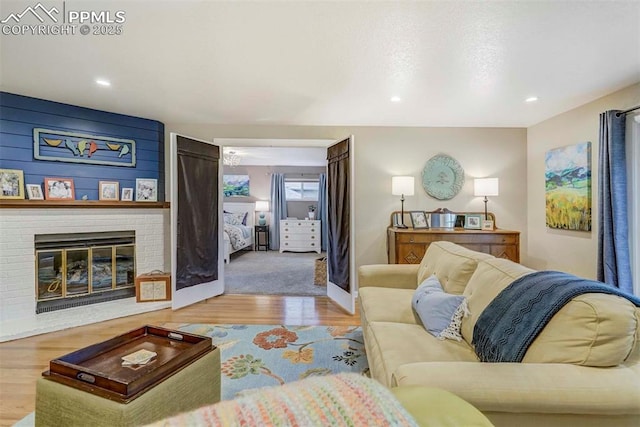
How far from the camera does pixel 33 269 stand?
121 inches

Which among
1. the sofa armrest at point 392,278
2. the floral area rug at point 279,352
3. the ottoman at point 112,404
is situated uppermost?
the sofa armrest at point 392,278

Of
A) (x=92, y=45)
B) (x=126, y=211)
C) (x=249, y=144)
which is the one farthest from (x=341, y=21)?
(x=126, y=211)

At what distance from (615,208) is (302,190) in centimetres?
658

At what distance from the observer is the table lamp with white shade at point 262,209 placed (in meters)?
8.19

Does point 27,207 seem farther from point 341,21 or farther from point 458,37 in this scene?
point 458,37

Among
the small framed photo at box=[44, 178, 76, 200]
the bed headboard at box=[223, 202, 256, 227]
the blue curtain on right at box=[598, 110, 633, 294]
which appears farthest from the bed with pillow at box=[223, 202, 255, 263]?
the blue curtain on right at box=[598, 110, 633, 294]

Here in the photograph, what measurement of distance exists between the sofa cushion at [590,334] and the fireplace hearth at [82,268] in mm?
4097

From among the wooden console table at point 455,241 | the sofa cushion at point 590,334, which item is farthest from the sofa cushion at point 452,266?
the wooden console table at point 455,241

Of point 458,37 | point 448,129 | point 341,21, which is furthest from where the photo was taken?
point 448,129

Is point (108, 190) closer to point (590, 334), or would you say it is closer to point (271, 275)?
point (271, 275)

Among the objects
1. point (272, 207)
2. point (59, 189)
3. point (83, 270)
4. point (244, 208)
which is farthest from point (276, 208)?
point (59, 189)

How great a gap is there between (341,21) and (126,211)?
130 inches

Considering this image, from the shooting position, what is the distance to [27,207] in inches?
119

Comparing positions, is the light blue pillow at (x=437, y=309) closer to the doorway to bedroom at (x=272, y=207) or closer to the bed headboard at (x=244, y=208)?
the doorway to bedroom at (x=272, y=207)
